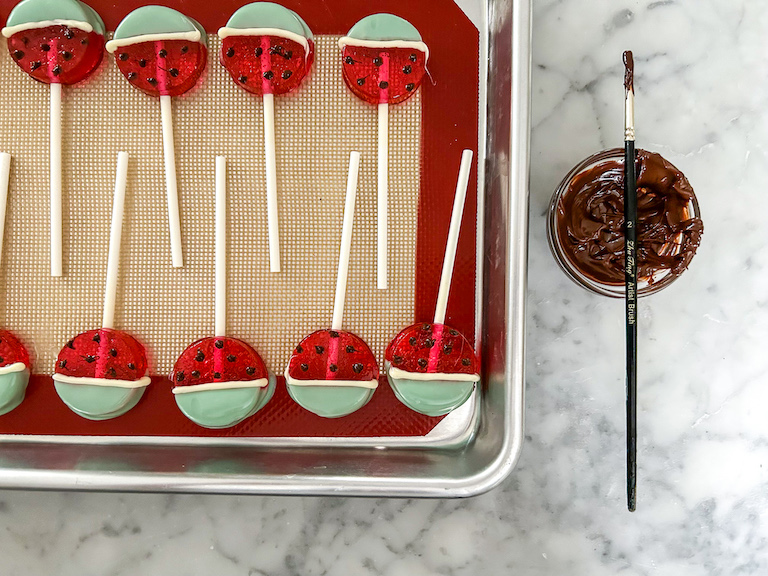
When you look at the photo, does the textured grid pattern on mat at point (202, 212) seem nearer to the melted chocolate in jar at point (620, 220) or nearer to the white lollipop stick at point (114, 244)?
the white lollipop stick at point (114, 244)

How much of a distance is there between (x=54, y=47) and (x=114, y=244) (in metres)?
0.24

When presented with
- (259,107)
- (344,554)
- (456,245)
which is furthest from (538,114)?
(344,554)

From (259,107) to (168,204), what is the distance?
0.54 ft

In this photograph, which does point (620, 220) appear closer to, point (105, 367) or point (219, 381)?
point (219, 381)

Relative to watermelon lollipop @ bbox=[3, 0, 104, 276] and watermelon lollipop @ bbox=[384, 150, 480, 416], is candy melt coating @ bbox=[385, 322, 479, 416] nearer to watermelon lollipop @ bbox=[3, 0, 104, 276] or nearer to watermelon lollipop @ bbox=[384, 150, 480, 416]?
watermelon lollipop @ bbox=[384, 150, 480, 416]

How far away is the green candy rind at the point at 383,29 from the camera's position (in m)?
0.65

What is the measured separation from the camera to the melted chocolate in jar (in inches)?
23.9

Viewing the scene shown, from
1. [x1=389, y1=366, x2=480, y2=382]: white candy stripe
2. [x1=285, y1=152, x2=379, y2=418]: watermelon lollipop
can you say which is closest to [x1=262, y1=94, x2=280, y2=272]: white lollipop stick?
[x1=285, y1=152, x2=379, y2=418]: watermelon lollipop

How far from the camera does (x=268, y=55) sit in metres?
0.64

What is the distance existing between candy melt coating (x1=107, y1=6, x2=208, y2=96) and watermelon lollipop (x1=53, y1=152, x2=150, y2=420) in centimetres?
14

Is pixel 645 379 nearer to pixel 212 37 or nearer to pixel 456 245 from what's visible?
pixel 456 245

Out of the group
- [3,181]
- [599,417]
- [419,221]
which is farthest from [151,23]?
[599,417]

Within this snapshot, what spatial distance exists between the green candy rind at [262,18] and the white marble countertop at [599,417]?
13.0 inches

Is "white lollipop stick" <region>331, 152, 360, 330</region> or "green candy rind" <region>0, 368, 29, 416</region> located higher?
"white lollipop stick" <region>331, 152, 360, 330</region>
